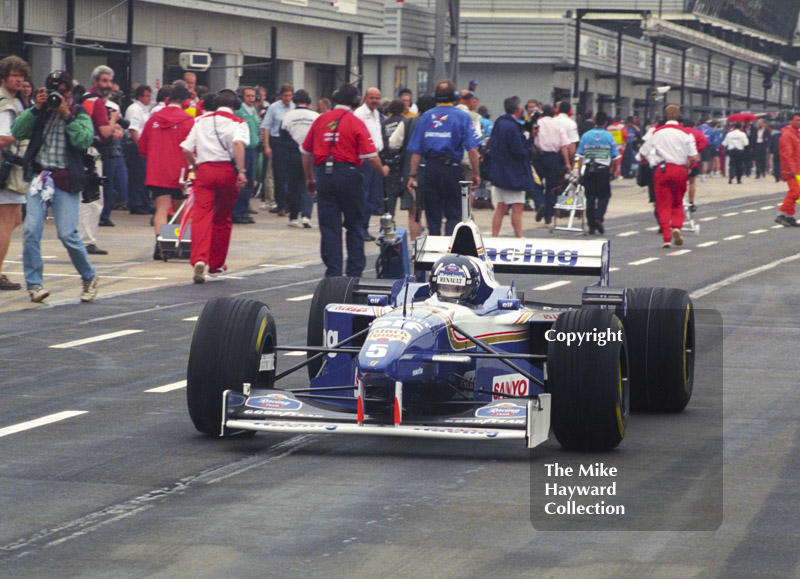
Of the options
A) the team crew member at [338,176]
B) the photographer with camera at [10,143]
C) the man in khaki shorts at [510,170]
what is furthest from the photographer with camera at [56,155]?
the man in khaki shorts at [510,170]

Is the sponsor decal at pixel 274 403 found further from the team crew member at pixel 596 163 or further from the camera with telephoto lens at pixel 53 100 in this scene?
the team crew member at pixel 596 163

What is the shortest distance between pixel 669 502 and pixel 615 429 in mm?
893

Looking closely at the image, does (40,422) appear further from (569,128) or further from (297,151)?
(569,128)

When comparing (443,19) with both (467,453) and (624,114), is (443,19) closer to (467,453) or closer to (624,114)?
(467,453)

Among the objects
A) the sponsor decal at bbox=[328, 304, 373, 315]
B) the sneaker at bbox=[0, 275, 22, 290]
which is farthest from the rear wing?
the sneaker at bbox=[0, 275, 22, 290]

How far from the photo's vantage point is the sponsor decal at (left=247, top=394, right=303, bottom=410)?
767 centimetres

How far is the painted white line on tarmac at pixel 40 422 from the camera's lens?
27.1 ft

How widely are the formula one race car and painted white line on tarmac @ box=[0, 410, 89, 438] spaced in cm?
102

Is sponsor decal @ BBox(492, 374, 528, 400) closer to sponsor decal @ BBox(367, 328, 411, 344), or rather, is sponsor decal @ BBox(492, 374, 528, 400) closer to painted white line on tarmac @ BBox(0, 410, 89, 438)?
sponsor decal @ BBox(367, 328, 411, 344)

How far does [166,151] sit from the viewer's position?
18453 millimetres

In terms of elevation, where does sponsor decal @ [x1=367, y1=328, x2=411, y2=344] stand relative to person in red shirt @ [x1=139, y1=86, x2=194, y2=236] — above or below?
below

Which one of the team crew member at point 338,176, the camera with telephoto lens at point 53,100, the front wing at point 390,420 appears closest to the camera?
the front wing at point 390,420

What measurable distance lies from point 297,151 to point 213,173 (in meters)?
6.74

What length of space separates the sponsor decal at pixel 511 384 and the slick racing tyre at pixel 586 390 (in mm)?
545
